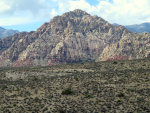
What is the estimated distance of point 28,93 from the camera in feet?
116

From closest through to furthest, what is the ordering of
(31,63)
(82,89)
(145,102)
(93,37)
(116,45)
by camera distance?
(145,102) → (82,89) → (116,45) → (31,63) → (93,37)

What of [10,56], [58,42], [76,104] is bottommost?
[76,104]

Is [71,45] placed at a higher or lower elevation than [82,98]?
higher

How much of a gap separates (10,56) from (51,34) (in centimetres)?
4168

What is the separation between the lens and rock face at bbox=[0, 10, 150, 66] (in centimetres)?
14638

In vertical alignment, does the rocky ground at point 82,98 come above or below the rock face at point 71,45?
below

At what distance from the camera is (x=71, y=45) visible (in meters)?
171

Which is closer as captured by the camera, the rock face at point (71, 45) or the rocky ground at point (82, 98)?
the rocky ground at point (82, 98)

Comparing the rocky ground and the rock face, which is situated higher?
the rock face

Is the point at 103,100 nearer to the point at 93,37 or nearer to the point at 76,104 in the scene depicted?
the point at 76,104

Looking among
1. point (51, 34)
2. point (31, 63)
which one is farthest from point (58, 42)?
point (31, 63)

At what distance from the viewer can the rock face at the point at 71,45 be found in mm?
146375

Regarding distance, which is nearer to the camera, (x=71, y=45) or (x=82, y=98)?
(x=82, y=98)

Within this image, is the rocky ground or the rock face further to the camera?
the rock face
